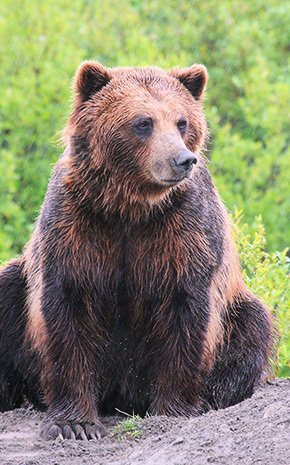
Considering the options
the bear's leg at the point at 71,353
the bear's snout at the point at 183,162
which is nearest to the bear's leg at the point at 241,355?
the bear's leg at the point at 71,353

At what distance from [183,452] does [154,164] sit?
1833mm

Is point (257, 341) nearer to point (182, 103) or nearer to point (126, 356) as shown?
point (126, 356)

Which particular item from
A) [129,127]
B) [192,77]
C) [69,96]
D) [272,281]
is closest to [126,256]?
[129,127]

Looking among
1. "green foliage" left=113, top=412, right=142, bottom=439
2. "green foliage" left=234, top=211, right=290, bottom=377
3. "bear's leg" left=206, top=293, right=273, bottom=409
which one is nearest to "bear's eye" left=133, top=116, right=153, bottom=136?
"bear's leg" left=206, top=293, right=273, bottom=409

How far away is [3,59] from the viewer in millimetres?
20453

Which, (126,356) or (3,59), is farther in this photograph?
(3,59)

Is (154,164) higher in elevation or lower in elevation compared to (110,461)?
higher

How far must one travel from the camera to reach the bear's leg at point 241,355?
7855 millimetres

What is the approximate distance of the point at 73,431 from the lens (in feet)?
23.7

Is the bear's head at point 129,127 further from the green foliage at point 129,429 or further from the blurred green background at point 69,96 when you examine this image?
the blurred green background at point 69,96

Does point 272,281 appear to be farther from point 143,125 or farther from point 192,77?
point 143,125

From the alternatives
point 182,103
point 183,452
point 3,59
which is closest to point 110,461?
point 183,452

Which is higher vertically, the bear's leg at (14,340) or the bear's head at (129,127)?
the bear's head at (129,127)

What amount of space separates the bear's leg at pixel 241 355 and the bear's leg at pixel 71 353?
2.76 feet
